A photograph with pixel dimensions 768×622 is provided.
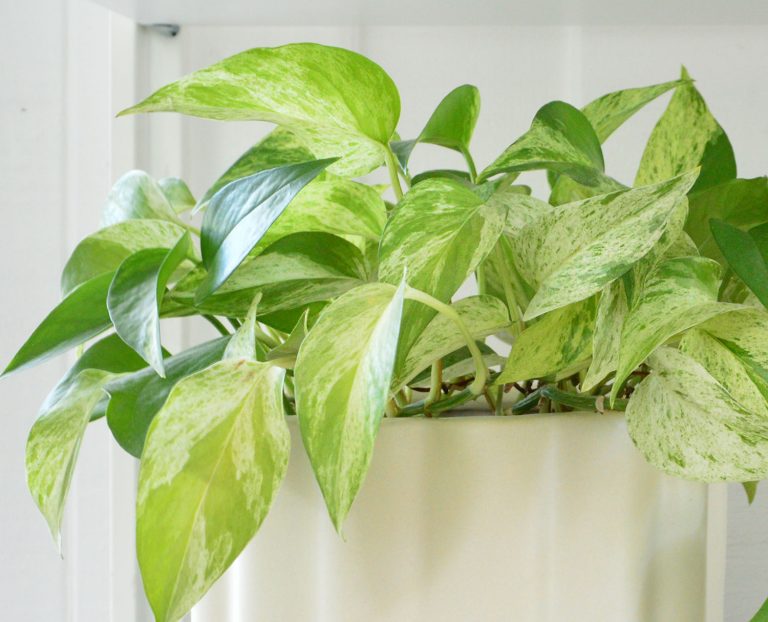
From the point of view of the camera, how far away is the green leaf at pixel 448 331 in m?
0.29

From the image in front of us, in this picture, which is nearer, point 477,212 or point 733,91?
point 477,212

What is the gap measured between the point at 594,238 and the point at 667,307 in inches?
1.2

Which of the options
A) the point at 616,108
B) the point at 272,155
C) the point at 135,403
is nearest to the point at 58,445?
the point at 135,403

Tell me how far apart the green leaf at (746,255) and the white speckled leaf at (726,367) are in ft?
0.07

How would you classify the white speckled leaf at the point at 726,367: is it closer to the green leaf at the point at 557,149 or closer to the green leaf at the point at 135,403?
the green leaf at the point at 557,149

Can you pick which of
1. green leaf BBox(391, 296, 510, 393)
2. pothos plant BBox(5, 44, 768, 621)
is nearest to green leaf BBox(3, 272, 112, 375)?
pothos plant BBox(5, 44, 768, 621)

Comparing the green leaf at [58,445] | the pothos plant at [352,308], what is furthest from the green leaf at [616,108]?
the green leaf at [58,445]

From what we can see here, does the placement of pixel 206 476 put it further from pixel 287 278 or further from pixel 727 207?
pixel 727 207

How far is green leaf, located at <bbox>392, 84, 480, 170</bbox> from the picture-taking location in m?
0.34

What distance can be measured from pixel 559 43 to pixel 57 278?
1.38 ft

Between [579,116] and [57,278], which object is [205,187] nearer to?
[57,278]

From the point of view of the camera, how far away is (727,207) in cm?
34

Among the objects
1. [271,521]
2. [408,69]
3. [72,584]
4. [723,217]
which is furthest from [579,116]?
[72,584]

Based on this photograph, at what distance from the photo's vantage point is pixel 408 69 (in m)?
0.67
